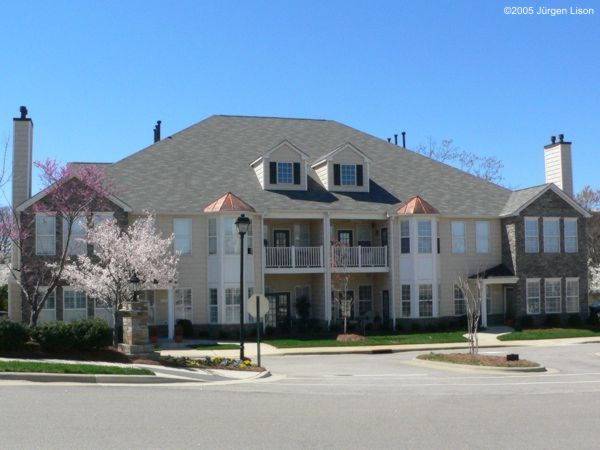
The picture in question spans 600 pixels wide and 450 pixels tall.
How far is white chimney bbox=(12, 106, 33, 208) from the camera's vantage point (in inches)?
1261

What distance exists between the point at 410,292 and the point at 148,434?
89.6ft

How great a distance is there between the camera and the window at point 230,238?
34.3m

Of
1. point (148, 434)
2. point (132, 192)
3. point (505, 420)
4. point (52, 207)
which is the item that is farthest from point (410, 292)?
point (148, 434)

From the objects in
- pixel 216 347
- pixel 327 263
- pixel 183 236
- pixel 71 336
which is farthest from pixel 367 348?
pixel 71 336

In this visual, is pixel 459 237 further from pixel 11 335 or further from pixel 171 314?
pixel 11 335

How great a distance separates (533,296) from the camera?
38.6 metres

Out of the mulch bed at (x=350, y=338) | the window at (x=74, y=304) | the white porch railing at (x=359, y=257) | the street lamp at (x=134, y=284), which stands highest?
the white porch railing at (x=359, y=257)

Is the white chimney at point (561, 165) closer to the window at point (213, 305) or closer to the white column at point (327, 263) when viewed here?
the white column at point (327, 263)

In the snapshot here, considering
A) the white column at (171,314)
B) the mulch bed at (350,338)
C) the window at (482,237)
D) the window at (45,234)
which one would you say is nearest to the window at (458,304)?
the window at (482,237)

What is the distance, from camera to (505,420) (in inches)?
506

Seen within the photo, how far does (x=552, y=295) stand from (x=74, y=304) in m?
23.7

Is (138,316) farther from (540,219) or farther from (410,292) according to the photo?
(540,219)

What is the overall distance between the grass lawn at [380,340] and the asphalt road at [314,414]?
11.2m

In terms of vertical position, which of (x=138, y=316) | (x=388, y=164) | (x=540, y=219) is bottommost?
(x=138, y=316)
